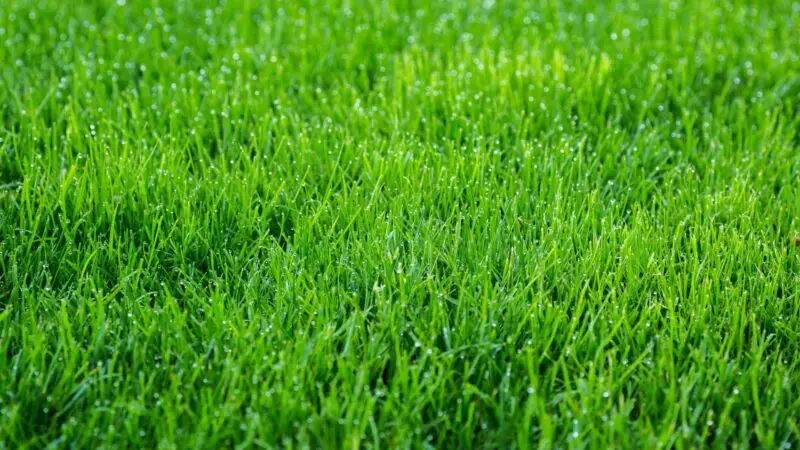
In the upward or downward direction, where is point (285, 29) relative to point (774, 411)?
upward

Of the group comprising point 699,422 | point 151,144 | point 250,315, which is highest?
point 151,144

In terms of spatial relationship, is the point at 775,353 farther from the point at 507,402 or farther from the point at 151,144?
the point at 151,144

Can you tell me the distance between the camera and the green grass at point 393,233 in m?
2.02

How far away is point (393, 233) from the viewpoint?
8.23 feet

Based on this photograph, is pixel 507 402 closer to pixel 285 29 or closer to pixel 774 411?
pixel 774 411

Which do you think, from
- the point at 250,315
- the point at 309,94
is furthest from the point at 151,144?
the point at 250,315

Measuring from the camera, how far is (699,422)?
6.67 ft

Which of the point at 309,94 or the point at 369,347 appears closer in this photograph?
the point at 369,347

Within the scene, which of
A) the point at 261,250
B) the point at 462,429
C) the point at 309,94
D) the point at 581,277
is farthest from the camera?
the point at 309,94

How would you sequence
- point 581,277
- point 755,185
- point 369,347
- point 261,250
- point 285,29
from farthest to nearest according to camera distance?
point 285,29 < point 755,185 < point 261,250 < point 581,277 < point 369,347

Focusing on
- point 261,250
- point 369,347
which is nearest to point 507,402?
point 369,347

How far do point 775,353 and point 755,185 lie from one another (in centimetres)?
87

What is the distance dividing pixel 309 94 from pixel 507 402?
1701 mm

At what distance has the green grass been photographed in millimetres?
2021
